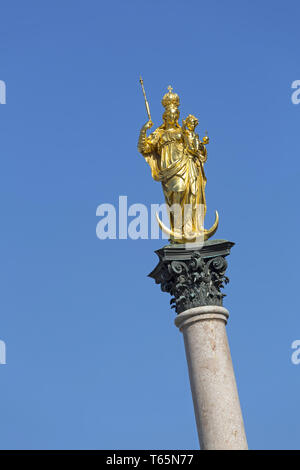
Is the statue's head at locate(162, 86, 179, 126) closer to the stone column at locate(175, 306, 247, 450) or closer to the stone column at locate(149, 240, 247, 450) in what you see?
the stone column at locate(149, 240, 247, 450)

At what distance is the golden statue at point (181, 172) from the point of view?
25.7 m

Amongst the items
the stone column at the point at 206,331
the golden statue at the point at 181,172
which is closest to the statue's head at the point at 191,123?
the golden statue at the point at 181,172

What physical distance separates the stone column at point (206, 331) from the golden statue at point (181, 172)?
0.74 metres

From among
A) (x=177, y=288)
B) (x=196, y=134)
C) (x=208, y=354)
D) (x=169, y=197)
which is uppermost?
(x=196, y=134)

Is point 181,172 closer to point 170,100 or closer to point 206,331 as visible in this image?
point 170,100

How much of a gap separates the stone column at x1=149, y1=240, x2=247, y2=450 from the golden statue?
0.74m

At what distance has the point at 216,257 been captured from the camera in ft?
82.3

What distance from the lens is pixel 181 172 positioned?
25.9 m

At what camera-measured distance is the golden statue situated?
1012 inches

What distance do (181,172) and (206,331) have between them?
4169 mm

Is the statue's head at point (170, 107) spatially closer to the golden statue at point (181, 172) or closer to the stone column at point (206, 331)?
the golden statue at point (181, 172)
